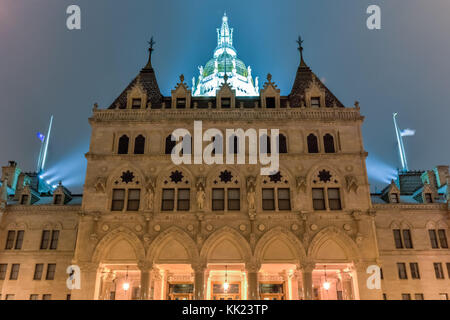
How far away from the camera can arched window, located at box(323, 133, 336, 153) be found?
105 ft

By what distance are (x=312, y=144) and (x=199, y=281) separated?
14.5 meters

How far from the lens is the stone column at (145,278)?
91.6 ft

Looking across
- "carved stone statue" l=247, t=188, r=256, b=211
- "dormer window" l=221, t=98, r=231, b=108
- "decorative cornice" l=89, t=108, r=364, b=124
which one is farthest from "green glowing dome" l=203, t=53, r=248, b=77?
"carved stone statue" l=247, t=188, r=256, b=211

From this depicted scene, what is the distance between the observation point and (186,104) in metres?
33.6

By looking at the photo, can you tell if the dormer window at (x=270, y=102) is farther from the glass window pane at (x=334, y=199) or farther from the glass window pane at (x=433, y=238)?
the glass window pane at (x=433, y=238)

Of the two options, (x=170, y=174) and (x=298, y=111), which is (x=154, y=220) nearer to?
(x=170, y=174)

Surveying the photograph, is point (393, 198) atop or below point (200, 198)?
atop

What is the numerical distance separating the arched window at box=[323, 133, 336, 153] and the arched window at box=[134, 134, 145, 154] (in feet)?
50.7

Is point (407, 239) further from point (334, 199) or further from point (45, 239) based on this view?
point (45, 239)

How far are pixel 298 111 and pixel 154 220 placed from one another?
49.8ft

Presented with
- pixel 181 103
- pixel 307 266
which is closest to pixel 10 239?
pixel 181 103

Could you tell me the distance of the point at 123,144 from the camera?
107 feet

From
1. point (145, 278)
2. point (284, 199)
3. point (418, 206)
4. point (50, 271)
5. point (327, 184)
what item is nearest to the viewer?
point (145, 278)
